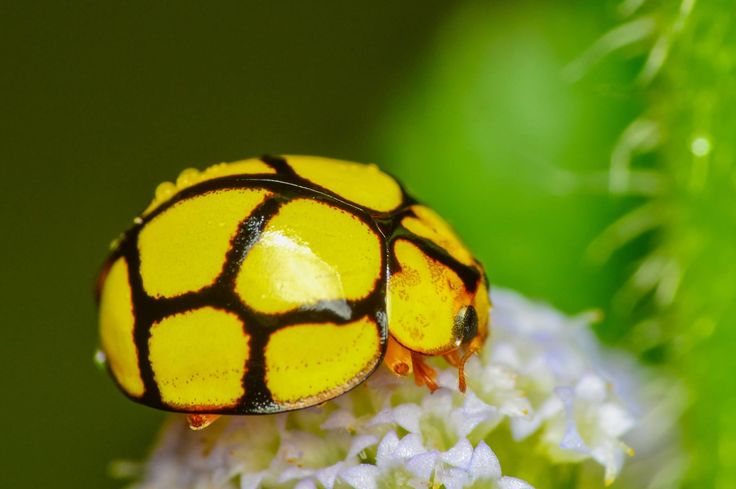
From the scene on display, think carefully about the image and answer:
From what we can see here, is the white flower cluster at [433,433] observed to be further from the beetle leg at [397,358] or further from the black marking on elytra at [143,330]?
the black marking on elytra at [143,330]

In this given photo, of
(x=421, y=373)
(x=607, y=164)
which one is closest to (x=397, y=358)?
(x=421, y=373)

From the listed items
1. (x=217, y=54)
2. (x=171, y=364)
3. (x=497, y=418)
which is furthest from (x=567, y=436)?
(x=217, y=54)

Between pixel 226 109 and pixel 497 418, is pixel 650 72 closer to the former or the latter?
pixel 497 418

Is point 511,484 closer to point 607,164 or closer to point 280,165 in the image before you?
point 280,165

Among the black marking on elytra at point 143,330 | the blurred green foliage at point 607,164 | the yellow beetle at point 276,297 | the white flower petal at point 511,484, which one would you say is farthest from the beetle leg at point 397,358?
the blurred green foliage at point 607,164

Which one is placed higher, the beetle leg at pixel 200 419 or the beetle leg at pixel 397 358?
the beetle leg at pixel 397 358

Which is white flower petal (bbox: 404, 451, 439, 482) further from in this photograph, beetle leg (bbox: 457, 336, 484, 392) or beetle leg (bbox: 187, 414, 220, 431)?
A: beetle leg (bbox: 187, 414, 220, 431)
